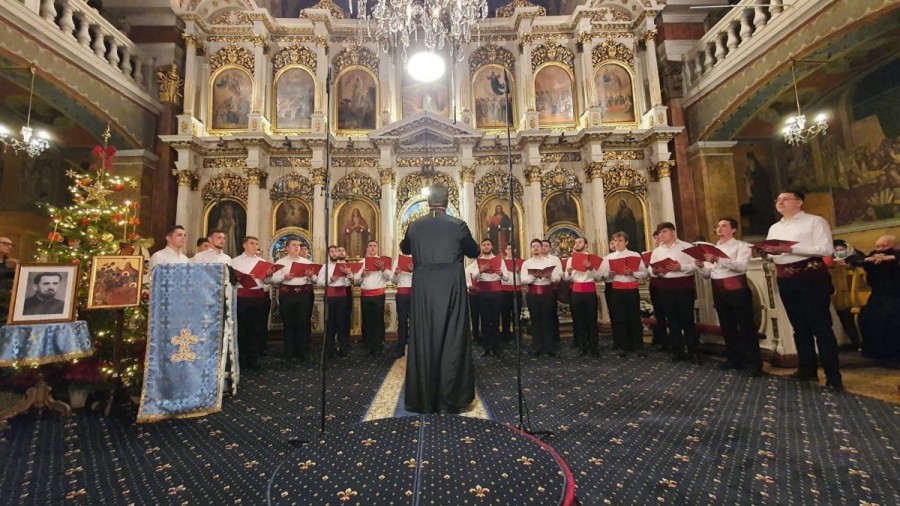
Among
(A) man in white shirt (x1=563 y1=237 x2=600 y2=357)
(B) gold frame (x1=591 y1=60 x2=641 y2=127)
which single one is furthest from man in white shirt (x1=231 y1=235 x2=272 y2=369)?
(B) gold frame (x1=591 y1=60 x2=641 y2=127)

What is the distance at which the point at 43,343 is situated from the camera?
133 inches

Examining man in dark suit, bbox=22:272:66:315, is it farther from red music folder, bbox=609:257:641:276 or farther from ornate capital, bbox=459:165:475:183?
ornate capital, bbox=459:165:475:183

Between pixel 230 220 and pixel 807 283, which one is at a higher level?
pixel 230 220

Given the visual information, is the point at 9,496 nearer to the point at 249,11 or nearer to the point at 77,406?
the point at 77,406

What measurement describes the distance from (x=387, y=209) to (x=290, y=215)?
2585 mm

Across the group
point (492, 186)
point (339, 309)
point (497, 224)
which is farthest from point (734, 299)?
point (492, 186)

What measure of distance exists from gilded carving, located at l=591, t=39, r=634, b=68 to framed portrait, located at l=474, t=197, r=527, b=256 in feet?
15.4

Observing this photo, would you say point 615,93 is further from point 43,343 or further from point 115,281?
point 43,343

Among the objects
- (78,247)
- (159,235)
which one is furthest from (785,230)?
(159,235)

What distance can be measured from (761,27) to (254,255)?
34.4 ft

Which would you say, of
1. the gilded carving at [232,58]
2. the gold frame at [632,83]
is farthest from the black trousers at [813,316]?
the gilded carving at [232,58]

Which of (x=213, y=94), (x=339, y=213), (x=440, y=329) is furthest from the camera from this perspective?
(x=213, y=94)

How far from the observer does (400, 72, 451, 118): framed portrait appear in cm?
1075

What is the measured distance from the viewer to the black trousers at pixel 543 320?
19.7ft
